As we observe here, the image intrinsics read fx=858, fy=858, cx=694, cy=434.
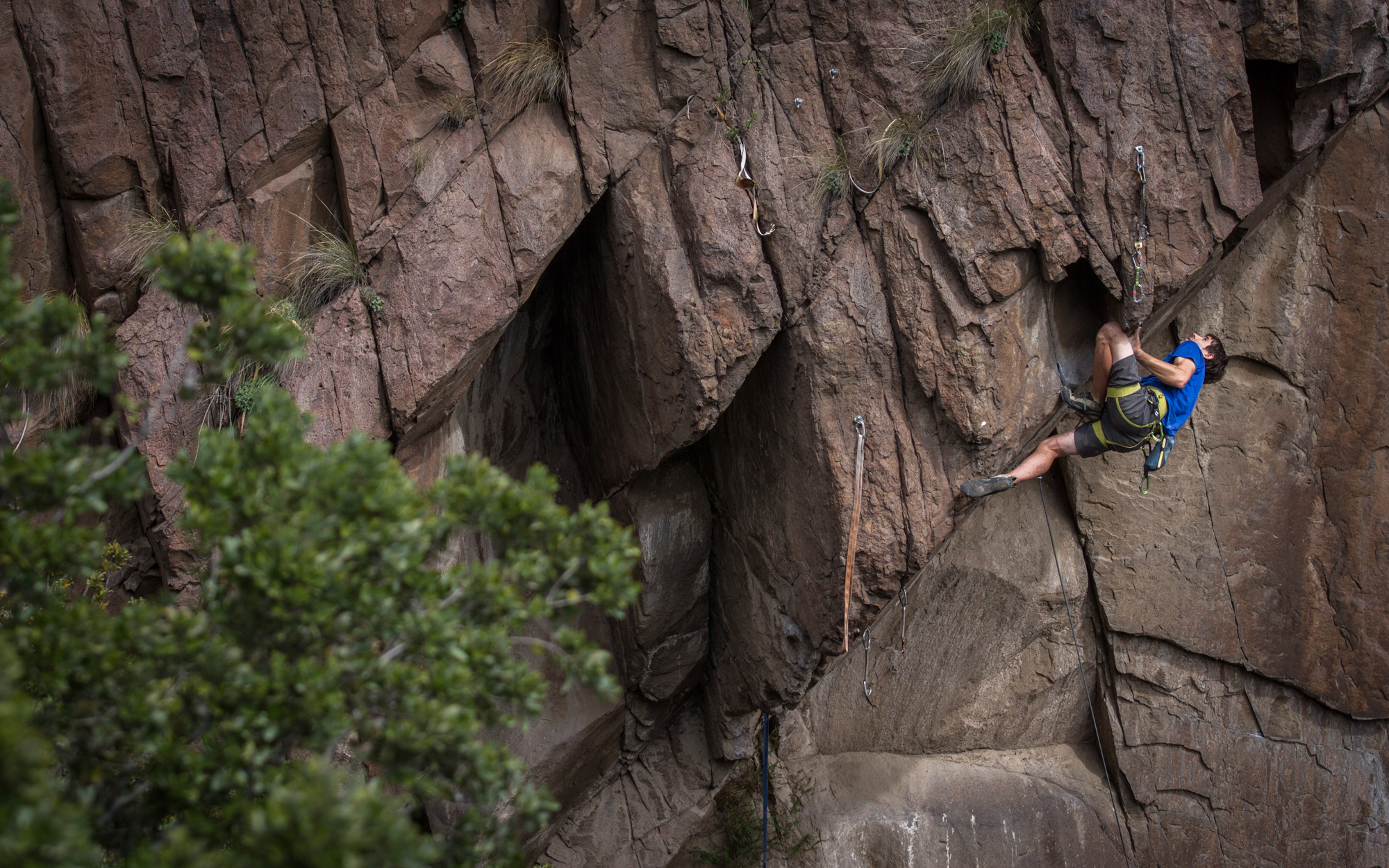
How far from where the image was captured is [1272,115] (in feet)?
24.0

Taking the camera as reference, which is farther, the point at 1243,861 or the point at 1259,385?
the point at 1243,861

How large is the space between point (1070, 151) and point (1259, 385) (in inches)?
135

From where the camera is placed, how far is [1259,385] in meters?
8.37

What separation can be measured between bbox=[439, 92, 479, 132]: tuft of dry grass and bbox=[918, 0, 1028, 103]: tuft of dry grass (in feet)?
12.2

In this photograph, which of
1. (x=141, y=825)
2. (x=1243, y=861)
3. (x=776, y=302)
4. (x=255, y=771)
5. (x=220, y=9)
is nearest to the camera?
(x=255, y=771)

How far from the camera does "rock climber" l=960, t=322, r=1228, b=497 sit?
690 cm

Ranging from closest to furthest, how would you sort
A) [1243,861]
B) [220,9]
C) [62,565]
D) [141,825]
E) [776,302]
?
[141,825] → [62,565] → [220,9] → [776,302] → [1243,861]

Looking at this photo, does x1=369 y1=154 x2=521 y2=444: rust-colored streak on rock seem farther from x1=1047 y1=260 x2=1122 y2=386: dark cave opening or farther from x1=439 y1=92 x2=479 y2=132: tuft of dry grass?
x1=1047 y1=260 x2=1122 y2=386: dark cave opening

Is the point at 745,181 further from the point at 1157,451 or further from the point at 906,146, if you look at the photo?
the point at 1157,451

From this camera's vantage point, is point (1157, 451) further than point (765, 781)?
No

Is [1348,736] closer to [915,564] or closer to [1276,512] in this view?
[1276,512]

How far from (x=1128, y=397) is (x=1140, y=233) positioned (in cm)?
130

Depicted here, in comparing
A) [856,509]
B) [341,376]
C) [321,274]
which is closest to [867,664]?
[856,509]

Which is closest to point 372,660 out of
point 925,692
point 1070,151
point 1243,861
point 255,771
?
point 255,771
